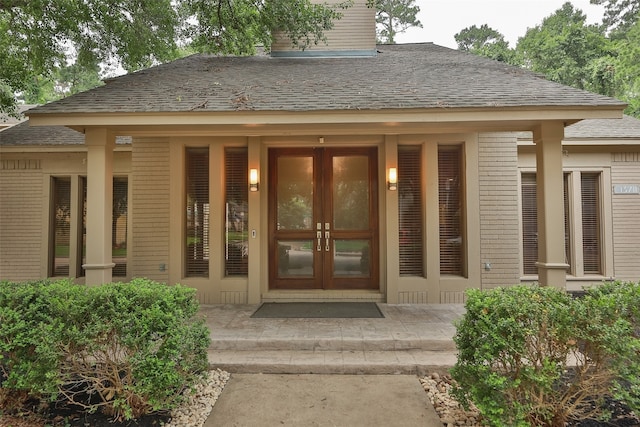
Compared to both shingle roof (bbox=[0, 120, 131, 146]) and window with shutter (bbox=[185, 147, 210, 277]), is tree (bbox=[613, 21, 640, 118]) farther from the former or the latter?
shingle roof (bbox=[0, 120, 131, 146])

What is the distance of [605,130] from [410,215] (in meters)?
4.54

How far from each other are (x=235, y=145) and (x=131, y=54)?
12.3 ft

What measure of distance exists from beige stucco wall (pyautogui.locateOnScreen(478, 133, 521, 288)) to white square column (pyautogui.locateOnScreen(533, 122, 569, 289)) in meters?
1.46

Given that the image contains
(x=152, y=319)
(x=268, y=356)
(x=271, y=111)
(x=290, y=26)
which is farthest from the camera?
(x=290, y=26)

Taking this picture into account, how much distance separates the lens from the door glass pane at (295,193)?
5965 millimetres

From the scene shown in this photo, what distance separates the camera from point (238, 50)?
7508 mm

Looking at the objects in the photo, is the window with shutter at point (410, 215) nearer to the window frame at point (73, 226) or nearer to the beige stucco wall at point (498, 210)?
the beige stucco wall at point (498, 210)

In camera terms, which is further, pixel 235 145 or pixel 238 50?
pixel 238 50

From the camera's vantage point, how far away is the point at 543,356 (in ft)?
7.96

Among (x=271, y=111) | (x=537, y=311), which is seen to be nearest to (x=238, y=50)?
(x=271, y=111)

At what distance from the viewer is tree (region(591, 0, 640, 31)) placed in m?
18.6

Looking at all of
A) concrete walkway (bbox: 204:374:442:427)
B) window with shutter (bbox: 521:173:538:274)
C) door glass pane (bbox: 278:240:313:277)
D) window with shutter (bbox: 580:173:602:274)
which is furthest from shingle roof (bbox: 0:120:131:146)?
window with shutter (bbox: 580:173:602:274)

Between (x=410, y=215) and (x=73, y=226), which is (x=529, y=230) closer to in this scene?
(x=410, y=215)

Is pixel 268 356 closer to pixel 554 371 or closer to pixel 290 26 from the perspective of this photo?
pixel 554 371
